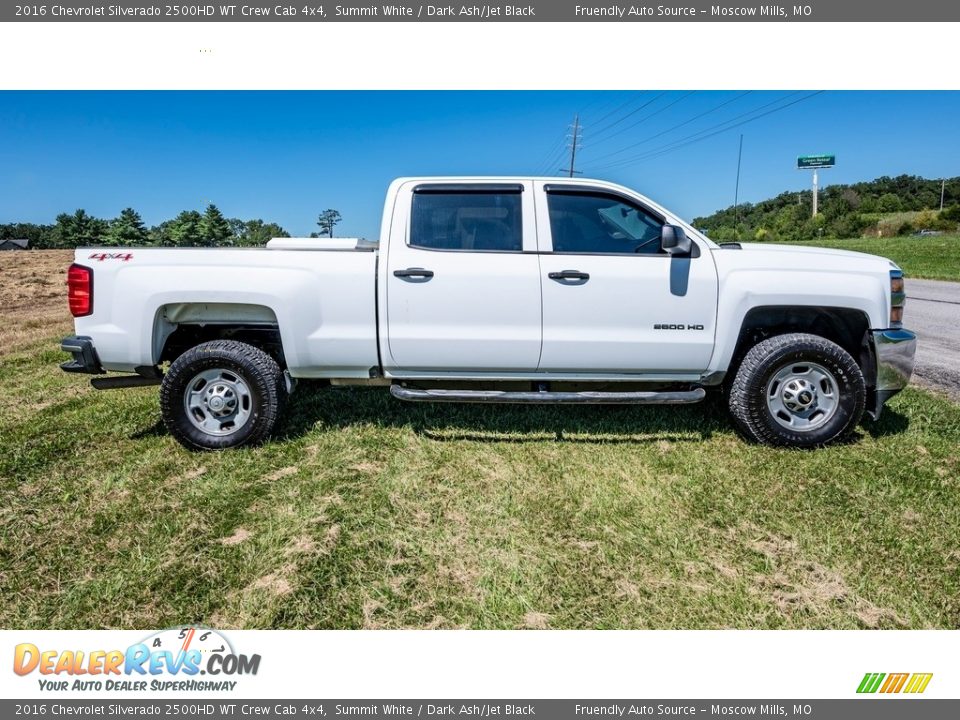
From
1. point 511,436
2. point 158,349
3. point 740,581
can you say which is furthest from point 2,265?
point 740,581

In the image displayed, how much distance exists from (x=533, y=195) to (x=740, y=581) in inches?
112

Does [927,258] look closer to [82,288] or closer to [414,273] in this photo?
[414,273]

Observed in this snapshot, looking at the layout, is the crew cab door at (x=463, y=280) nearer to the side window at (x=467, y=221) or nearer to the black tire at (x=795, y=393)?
the side window at (x=467, y=221)

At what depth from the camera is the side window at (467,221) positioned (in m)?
3.91

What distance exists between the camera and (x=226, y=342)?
3.97 m

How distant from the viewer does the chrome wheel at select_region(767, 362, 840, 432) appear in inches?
153

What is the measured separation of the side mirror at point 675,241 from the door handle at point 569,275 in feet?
1.85

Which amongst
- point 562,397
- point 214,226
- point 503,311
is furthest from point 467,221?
point 214,226

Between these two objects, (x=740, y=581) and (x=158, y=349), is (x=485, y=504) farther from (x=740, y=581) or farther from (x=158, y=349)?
(x=158, y=349)

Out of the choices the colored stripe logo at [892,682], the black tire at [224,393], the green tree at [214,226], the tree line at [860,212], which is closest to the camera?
the colored stripe logo at [892,682]

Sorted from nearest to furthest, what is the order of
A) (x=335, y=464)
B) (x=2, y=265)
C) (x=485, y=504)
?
(x=485, y=504)
(x=335, y=464)
(x=2, y=265)

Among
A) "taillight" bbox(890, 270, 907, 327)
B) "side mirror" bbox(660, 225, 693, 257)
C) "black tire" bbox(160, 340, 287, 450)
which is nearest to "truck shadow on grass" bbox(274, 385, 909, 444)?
"black tire" bbox(160, 340, 287, 450)

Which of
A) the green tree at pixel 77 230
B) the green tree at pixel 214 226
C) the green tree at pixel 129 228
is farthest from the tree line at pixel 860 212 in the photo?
the green tree at pixel 77 230

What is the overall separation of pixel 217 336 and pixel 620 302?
3160 millimetres
